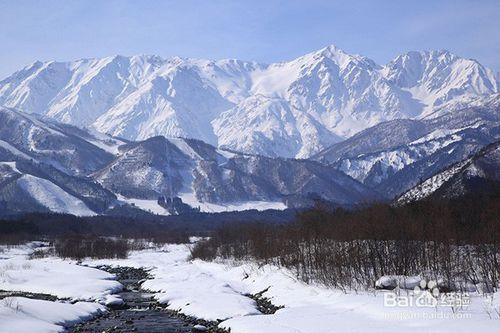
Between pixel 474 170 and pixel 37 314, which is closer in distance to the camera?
pixel 37 314

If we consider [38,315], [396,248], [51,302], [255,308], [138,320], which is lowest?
[138,320]

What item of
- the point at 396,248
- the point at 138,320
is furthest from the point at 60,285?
the point at 396,248

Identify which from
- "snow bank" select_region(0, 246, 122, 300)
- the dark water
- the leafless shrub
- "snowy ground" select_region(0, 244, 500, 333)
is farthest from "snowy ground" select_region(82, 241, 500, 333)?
"snow bank" select_region(0, 246, 122, 300)

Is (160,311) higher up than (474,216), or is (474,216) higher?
(474,216)

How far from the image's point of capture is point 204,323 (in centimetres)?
4497

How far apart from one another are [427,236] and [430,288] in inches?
645

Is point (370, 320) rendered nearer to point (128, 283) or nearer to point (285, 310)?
point (285, 310)

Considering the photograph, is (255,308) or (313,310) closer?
(313,310)

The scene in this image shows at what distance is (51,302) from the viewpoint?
50.2 metres

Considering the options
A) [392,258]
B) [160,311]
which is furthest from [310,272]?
[160,311]

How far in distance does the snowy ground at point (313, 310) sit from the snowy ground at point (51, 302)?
25.3ft

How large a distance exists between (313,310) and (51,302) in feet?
77.0

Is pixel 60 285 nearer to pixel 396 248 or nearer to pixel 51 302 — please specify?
pixel 51 302

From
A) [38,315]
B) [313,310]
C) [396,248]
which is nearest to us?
[313,310]
